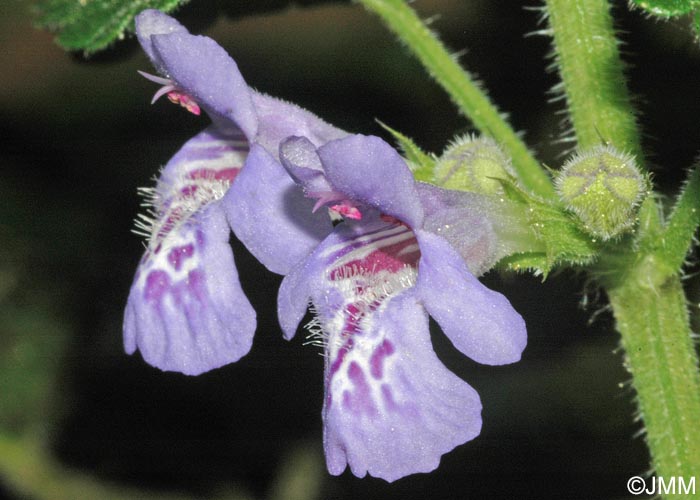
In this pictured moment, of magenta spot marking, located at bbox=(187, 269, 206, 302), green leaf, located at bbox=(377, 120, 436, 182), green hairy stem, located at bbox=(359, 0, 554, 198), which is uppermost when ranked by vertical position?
green hairy stem, located at bbox=(359, 0, 554, 198)

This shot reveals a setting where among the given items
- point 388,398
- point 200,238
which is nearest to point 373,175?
point 388,398

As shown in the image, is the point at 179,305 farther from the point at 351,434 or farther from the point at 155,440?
the point at 155,440

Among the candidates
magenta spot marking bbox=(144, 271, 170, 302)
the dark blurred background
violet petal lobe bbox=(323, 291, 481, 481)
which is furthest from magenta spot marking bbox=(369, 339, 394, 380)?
the dark blurred background

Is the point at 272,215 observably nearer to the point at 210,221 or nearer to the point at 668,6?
the point at 210,221

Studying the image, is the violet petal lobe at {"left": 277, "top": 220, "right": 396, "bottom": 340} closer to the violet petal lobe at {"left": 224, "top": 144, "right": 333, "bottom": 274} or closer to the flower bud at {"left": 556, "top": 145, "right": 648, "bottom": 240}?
the violet petal lobe at {"left": 224, "top": 144, "right": 333, "bottom": 274}

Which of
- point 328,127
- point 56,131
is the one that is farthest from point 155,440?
point 328,127

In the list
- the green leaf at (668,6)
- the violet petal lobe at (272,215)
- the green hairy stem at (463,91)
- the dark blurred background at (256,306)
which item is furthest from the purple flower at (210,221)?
the dark blurred background at (256,306)
